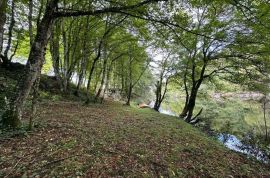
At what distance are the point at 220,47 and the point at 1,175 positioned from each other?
11827mm

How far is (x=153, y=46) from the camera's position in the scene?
50.8 feet

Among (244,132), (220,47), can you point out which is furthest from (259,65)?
(244,132)

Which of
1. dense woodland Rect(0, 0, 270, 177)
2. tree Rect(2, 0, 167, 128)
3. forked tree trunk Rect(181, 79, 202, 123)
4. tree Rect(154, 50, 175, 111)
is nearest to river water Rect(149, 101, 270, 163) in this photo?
dense woodland Rect(0, 0, 270, 177)

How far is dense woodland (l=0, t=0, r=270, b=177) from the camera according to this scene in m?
4.62

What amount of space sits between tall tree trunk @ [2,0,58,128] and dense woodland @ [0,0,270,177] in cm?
2

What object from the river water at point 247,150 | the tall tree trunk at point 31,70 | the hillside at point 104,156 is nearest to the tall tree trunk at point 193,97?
the river water at point 247,150

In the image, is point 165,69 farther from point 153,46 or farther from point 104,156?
point 104,156

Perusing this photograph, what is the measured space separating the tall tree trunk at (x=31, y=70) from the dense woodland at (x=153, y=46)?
2 centimetres

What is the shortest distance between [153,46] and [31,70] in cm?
1205

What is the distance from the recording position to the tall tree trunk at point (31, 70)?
4.43 metres

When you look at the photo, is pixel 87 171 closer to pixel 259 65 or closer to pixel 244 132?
pixel 259 65

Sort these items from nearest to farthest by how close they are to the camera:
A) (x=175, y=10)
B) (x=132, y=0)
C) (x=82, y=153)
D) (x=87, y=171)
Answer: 1. (x=87, y=171)
2. (x=82, y=153)
3. (x=175, y=10)
4. (x=132, y=0)

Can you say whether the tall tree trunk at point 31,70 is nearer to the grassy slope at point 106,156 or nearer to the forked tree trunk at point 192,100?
the grassy slope at point 106,156

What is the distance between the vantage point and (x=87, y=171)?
11.3 ft
